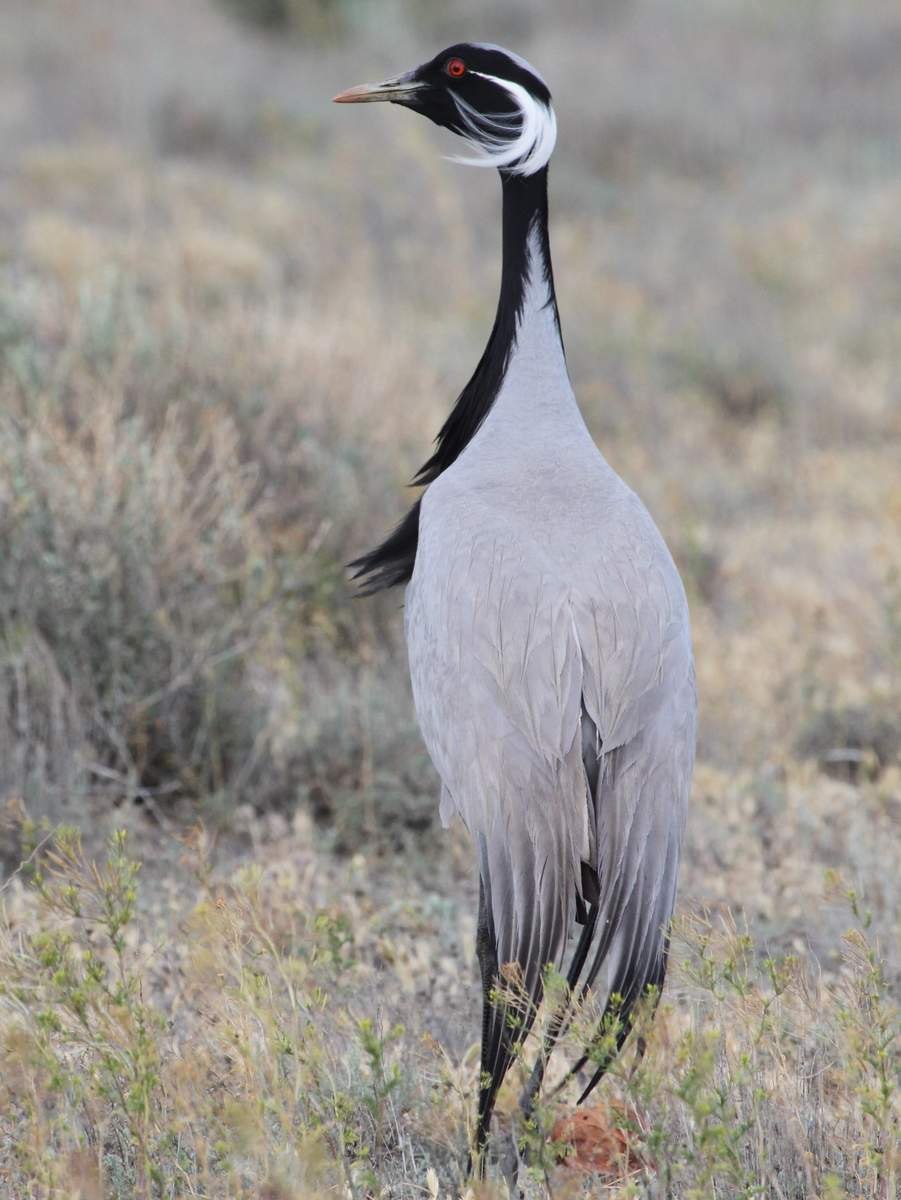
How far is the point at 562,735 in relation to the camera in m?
2.43

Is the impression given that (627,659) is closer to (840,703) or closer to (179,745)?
(179,745)

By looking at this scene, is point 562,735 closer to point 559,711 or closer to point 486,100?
point 559,711

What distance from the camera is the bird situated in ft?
7.99

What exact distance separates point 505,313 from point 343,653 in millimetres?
1964

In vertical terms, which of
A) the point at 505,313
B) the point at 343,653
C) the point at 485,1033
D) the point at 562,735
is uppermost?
the point at 505,313

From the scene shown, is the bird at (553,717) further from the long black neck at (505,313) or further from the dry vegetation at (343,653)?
the long black neck at (505,313)

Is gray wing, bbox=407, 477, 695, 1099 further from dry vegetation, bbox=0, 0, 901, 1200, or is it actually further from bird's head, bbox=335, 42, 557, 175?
bird's head, bbox=335, 42, 557, 175

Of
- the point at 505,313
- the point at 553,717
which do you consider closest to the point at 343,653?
the point at 505,313

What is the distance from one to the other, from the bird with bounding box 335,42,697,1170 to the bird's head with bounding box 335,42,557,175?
0.68m

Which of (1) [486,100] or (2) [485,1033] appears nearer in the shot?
(2) [485,1033]

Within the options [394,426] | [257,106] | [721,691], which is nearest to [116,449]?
[394,426]

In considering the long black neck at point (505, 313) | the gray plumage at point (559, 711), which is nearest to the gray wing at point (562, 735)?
the gray plumage at point (559, 711)

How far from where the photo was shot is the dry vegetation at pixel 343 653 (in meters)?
2.36

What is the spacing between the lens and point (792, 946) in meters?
3.55
